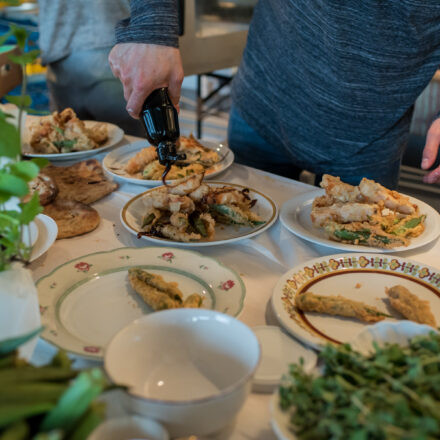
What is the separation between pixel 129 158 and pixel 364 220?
962 millimetres

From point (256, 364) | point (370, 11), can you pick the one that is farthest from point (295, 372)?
point (370, 11)

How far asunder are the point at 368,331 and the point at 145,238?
2.21 feet

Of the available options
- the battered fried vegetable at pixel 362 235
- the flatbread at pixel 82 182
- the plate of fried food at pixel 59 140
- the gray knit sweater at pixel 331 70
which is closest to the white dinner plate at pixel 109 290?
the battered fried vegetable at pixel 362 235

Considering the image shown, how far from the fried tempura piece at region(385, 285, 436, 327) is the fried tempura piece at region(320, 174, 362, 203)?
38 centimetres

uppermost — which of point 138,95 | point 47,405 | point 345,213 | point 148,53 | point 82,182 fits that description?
point 148,53

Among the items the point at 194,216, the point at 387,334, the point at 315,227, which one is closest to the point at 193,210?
the point at 194,216

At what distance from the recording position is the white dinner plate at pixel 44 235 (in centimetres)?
122

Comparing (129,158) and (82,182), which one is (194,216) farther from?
(129,158)

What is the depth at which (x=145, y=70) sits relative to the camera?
4.88ft

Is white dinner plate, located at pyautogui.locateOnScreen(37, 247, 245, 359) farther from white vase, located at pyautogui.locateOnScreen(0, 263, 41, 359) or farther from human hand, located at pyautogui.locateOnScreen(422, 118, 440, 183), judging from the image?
human hand, located at pyautogui.locateOnScreen(422, 118, 440, 183)

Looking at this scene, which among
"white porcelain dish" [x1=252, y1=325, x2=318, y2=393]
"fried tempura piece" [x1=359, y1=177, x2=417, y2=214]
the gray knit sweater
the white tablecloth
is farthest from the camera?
the gray knit sweater

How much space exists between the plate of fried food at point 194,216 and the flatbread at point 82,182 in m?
0.21

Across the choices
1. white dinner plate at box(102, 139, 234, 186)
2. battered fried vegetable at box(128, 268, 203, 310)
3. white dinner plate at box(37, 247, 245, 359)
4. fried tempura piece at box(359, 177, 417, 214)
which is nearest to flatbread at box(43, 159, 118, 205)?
white dinner plate at box(102, 139, 234, 186)

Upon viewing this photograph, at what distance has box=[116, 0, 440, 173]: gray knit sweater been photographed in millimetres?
1581
